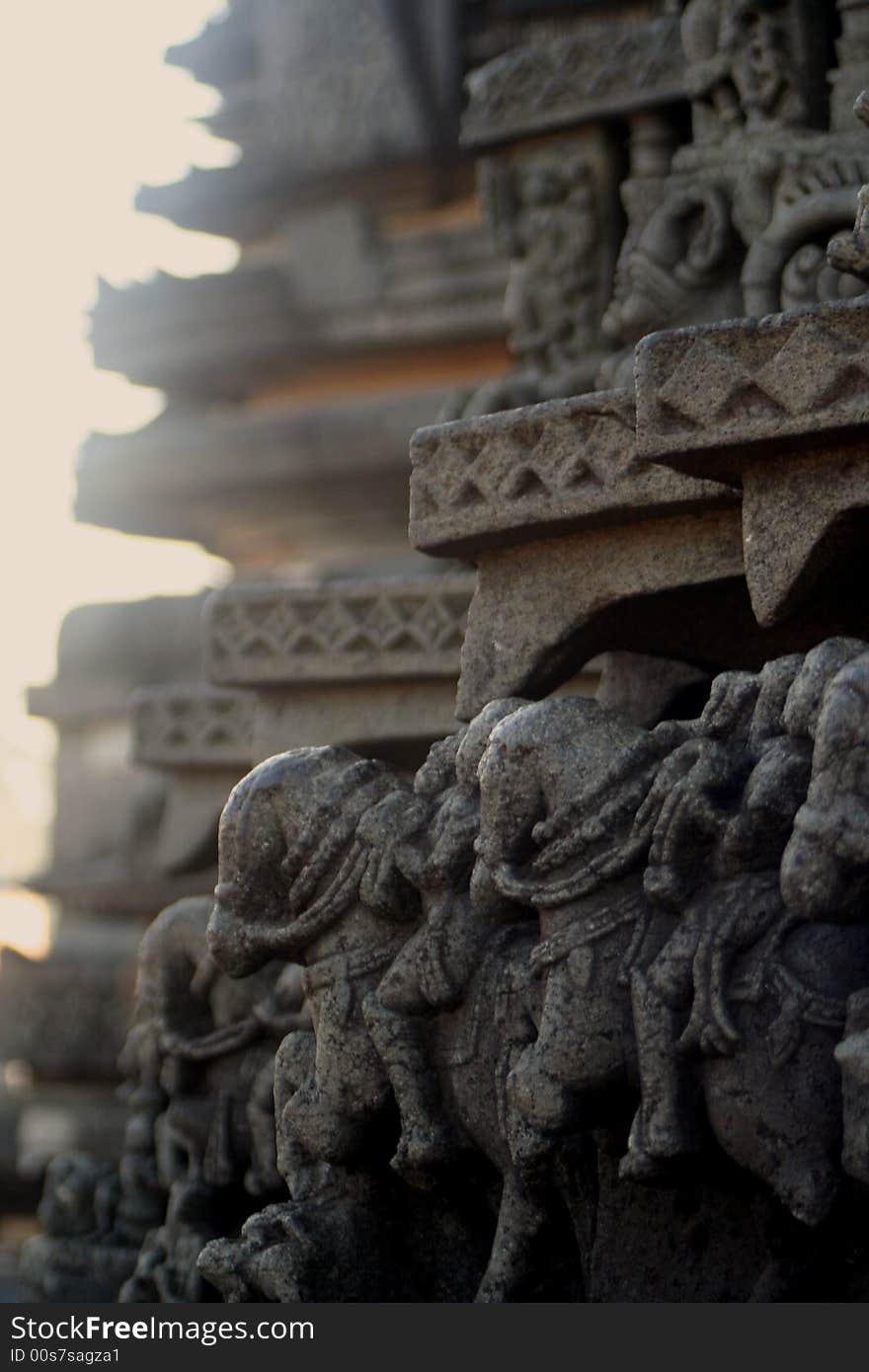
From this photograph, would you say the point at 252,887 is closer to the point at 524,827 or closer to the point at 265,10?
the point at 524,827

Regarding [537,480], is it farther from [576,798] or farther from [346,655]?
[346,655]

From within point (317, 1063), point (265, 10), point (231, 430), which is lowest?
point (317, 1063)

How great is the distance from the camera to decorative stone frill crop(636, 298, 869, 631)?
2914 mm

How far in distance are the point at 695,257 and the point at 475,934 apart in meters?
1.92

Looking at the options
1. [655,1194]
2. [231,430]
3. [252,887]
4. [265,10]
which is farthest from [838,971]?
[265,10]

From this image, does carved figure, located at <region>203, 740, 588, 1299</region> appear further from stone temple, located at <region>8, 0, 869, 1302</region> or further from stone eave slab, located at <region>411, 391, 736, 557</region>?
stone eave slab, located at <region>411, 391, 736, 557</region>

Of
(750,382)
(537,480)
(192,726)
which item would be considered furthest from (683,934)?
(192,726)

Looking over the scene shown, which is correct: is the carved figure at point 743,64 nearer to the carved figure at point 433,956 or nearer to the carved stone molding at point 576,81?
the carved stone molding at point 576,81

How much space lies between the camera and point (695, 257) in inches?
176

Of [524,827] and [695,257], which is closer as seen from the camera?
[524,827]

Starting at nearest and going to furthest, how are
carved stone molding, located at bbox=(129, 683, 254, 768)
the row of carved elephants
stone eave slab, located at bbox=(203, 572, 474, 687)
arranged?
1. the row of carved elephants
2. stone eave slab, located at bbox=(203, 572, 474, 687)
3. carved stone molding, located at bbox=(129, 683, 254, 768)

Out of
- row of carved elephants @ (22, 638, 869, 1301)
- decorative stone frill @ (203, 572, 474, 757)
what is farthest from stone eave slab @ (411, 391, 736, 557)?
decorative stone frill @ (203, 572, 474, 757)

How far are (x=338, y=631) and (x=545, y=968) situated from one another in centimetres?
206

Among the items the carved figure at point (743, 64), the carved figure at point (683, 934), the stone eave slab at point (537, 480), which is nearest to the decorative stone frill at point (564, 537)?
the stone eave slab at point (537, 480)
